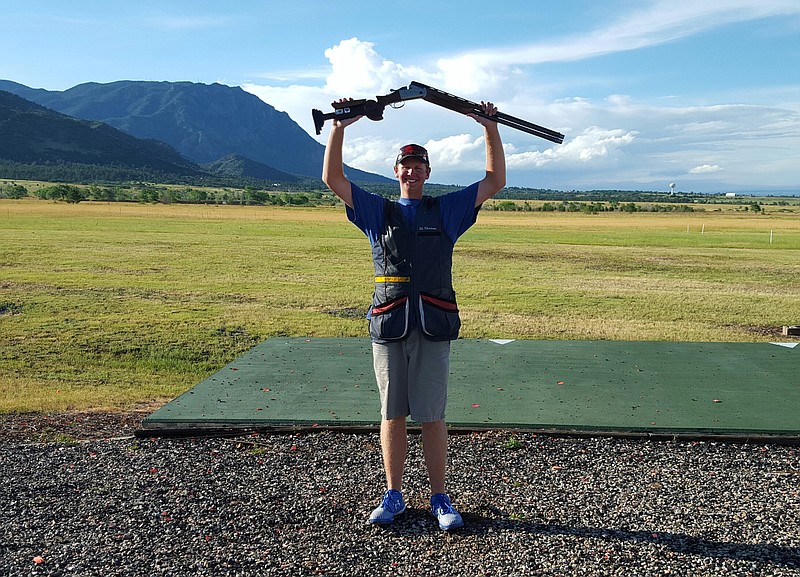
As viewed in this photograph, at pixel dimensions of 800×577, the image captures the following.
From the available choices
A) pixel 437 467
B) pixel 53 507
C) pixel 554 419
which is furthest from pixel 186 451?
pixel 554 419

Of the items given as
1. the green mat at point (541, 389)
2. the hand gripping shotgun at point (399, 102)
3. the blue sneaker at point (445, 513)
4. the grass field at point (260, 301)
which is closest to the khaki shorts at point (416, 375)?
the blue sneaker at point (445, 513)

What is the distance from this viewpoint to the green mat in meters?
5.98

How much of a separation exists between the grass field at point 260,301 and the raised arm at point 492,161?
5.39m

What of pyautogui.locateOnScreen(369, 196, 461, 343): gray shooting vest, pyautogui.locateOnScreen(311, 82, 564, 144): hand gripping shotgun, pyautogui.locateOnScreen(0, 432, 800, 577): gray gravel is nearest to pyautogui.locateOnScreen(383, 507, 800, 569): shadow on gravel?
pyautogui.locateOnScreen(0, 432, 800, 577): gray gravel

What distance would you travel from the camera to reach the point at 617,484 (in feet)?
16.0

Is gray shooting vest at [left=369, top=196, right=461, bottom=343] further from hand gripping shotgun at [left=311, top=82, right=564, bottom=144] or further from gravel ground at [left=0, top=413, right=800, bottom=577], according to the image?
gravel ground at [left=0, top=413, right=800, bottom=577]

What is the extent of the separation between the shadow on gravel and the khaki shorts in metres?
0.60

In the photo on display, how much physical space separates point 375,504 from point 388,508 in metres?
0.28

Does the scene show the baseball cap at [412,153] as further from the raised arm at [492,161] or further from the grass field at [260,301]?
the grass field at [260,301]

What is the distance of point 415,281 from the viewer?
4102 millimetres

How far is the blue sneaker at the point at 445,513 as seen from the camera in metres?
4.15

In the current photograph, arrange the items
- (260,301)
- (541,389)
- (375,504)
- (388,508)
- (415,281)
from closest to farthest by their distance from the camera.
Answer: (415,281)
(388,508)
(375,504)
(541,389)
(260,301)

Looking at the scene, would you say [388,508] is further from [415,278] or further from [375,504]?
[415,278]

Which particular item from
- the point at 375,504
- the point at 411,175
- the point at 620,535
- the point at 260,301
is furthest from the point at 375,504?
the point at 260,301
